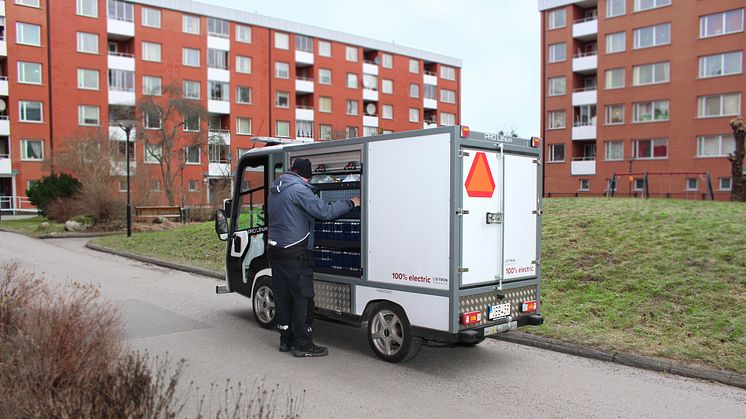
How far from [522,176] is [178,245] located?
Result: 13.2 meters

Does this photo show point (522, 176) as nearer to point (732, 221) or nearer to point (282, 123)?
point (732, 221)

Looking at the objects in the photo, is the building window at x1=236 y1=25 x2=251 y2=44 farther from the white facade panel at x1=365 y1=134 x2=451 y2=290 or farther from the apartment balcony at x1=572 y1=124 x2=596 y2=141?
the white facade panel at x1=365 y1=134 x2=451 y2=290

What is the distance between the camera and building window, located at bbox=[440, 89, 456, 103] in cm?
7169

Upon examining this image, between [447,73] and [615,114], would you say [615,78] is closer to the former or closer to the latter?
[615,114]

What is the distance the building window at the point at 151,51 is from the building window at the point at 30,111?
29.8ft

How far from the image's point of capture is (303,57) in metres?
58.7

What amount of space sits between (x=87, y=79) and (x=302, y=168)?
47359mm

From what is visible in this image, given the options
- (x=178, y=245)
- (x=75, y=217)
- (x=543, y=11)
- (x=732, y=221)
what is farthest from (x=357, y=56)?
(x=732, y=221)

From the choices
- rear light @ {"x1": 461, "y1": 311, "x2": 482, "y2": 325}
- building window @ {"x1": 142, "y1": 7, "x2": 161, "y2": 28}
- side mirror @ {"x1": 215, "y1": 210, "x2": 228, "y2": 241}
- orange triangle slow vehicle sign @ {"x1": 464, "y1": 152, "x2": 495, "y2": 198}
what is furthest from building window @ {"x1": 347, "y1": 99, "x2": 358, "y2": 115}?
rear light @ {"x1": 461, "y1": 311, "x2": 482, "y2": 325}

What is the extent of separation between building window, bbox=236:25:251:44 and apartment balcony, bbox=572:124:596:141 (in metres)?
30.0

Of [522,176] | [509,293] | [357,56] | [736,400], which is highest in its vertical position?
[357,56]

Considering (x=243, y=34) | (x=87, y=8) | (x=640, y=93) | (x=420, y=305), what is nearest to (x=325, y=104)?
(x=243, y=34)

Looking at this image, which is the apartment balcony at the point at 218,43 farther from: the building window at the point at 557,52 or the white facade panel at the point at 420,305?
the white facade panel at the point at 420,305

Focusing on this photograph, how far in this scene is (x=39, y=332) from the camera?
155 inches
